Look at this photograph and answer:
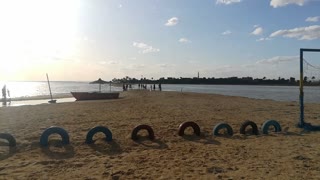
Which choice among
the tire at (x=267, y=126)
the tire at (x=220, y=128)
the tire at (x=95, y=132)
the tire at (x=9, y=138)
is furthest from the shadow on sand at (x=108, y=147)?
the tire at (x=267, y=126)

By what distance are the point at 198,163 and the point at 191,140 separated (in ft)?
9.34

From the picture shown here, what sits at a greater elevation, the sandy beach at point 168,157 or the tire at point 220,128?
the tire at point 220,128

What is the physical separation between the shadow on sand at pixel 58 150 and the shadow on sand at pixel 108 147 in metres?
0.64

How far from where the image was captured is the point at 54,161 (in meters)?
7.82

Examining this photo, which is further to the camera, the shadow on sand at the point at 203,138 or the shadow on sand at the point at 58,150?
the shadow on sand at the point at 203,138

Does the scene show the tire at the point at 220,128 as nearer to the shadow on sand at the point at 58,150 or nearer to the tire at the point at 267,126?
the tire at the point at 267,126

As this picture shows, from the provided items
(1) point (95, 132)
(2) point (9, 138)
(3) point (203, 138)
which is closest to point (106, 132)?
(1) point (95, 132)

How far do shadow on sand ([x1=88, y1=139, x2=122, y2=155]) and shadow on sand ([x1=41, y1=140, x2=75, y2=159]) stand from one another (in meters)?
0.64

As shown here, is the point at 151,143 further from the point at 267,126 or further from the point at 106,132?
the point at 267,126

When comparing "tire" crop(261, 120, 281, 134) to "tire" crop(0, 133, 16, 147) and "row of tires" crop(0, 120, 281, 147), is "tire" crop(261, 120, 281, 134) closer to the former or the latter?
"row of tires" crop(0, 120, 281, 147)

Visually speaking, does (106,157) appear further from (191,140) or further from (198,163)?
(191,140)

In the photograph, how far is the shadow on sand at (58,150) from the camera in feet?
27.6

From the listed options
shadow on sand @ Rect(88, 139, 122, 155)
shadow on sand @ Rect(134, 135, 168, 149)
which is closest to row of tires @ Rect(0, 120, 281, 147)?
shadow on sand @ Rect(134, 135, 168, 149)

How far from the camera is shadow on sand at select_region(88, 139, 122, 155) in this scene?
29.2 feet
